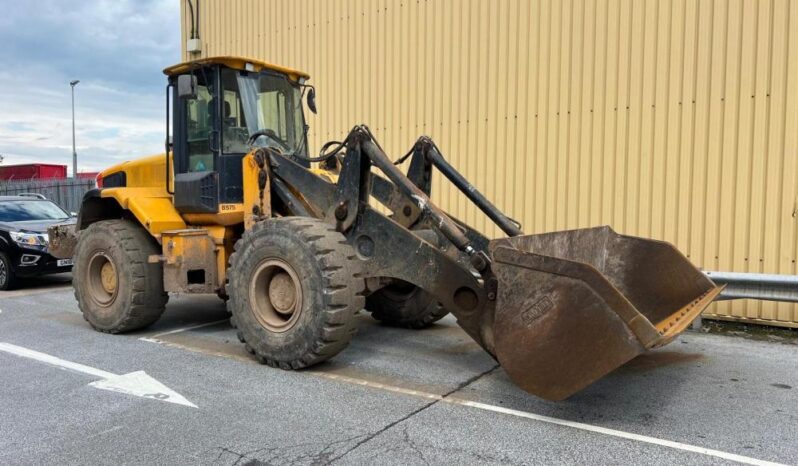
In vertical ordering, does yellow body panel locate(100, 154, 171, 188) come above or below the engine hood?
above

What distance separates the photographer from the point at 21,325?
7.71 meters

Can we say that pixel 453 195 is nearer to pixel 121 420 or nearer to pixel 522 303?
pixel 522 303

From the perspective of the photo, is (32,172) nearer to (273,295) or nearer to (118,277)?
(118,277)

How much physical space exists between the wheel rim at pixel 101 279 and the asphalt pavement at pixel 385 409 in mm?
762

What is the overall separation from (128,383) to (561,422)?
360cm

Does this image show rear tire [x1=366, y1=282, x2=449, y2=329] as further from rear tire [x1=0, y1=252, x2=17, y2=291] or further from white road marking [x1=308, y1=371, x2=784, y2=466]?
rear tire [x1=0, y1=252, x2=17, y2=291]

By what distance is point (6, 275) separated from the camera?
1079 cm

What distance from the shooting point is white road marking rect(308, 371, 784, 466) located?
3643mm

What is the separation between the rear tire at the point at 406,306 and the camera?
702 cm

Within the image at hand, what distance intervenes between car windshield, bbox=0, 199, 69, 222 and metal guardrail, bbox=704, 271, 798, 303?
473 inches

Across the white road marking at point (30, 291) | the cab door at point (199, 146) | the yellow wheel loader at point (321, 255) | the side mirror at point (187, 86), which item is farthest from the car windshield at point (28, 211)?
the side mirror at point (187, 86)

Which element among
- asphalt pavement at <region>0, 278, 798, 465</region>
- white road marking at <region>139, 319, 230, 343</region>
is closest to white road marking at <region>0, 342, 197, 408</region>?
asphalt pavement at <region>0, 278, 798, 465</region>

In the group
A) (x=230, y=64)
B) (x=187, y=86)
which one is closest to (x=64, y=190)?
(x=230, y=64)

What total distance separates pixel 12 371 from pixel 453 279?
421 centimetres
